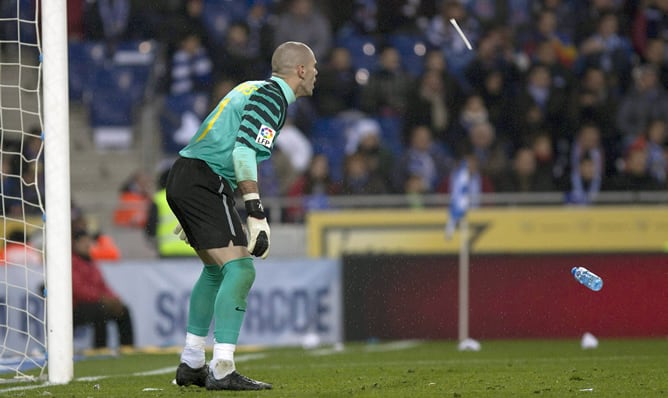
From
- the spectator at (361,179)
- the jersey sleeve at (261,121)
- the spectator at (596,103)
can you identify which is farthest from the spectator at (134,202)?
the jersey sleeve at (261,121)

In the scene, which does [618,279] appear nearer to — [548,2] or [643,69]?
[643,69]

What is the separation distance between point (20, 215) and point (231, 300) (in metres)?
8.60

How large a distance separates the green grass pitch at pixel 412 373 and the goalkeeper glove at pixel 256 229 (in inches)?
29.4

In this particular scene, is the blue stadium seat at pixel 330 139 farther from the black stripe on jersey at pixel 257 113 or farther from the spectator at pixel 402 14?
the black stripe on jersey at pixel 257 113

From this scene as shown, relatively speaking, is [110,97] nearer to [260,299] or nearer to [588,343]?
[260,299]

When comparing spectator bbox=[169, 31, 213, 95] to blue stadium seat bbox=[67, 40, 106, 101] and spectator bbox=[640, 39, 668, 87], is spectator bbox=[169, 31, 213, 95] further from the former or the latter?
spectator bbox=[640, 39, 668, 87]

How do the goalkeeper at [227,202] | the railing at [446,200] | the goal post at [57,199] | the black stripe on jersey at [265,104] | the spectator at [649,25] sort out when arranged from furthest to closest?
the spectator at [649,25] → the railing at [446,200] → the goal post at [57,199] → the black stripe on jersey at [265,104] → the goalkeeper at [227,202]

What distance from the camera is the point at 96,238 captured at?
1424cm

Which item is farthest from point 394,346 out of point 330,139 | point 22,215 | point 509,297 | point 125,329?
point 330,139

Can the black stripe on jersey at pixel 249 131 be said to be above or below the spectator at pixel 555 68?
below

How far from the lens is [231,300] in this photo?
645cm

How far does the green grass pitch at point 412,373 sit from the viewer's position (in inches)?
248

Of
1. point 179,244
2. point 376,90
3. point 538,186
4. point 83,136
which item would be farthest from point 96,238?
point 538,186

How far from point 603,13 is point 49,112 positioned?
11774 mm
